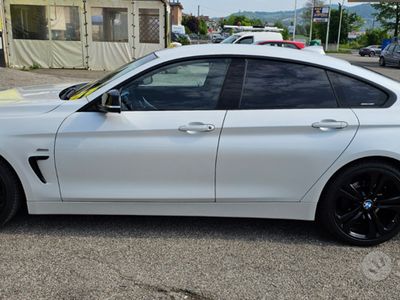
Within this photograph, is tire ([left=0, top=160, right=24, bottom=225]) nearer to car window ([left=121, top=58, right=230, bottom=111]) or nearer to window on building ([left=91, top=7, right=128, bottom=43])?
car window ([left=121, top=58, right=230, bottom=111])

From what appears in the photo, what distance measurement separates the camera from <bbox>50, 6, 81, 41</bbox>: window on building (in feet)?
51.7

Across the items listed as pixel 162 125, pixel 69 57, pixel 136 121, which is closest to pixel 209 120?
pixel 162 125

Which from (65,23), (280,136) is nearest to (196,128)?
(280,136)

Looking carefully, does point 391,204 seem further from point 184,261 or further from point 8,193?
point 8,193

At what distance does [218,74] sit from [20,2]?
14.5 metres

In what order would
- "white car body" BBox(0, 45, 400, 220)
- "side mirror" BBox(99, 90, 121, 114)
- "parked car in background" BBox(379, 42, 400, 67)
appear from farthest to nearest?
"parked car in background" BBox(379, 42, 400, 67), "white car body" BBox(0, 45, 400, 220), "side mirror" BBox(99, 90, 121, 114)

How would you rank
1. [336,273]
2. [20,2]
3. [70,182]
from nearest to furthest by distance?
1. [336,273]
2. [70,182]
3. [20,2]

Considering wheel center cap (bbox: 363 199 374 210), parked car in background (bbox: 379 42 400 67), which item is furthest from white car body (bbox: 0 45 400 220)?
parked car in background (bbox: 379 42 400 67)

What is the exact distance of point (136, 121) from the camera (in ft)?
11.0

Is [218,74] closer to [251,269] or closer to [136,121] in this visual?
[136,121]

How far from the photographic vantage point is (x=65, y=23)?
16.0 metres

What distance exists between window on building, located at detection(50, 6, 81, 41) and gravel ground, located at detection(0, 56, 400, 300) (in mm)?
13503

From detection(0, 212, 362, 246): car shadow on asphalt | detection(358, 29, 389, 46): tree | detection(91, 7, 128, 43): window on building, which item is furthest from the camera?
detection(358, 29, 389, 46): tree

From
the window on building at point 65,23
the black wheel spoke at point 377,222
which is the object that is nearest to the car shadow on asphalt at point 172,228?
the black wheel spoke at point 377,222
